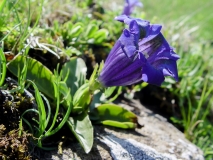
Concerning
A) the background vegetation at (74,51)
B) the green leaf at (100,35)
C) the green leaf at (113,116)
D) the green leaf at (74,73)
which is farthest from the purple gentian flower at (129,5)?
the green leaf at (113,116)

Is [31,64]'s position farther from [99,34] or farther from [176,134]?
[176,134]

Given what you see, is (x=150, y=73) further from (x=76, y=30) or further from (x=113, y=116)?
(x=76, y=30)

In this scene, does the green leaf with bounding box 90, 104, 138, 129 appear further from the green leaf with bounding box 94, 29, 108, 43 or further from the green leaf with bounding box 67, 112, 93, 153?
the green leaf with bounding box 94, 29, 108, 43

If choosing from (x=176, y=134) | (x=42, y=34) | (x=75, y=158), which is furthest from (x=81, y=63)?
(x=176, y=134)

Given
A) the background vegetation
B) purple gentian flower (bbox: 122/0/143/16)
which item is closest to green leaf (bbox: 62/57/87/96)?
the background vegetation

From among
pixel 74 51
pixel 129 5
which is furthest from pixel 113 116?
pixel 129 5

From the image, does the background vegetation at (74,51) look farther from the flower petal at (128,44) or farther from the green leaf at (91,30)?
the flower petal at (128,44)
